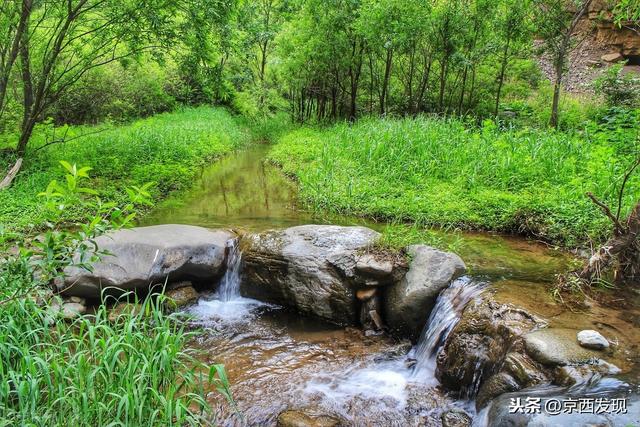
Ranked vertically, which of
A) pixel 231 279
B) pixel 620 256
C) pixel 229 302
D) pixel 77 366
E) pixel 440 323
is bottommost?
pixel 229 302

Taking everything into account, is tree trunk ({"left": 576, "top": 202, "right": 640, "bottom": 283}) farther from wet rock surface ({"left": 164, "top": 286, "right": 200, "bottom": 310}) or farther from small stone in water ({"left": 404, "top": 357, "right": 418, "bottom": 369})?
wet rock surface ({"left": 164, "top": 286, "right": 200, "bottom": 310})

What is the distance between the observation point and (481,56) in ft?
43.5

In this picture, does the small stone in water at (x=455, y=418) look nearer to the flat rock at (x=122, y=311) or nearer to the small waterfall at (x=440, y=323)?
the small waterfall at (x=440, y=323)

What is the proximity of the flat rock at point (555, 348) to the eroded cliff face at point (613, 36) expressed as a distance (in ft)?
63.0

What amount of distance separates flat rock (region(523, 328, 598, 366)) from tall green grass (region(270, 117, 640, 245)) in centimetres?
287

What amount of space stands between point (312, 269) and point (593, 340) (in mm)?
3019

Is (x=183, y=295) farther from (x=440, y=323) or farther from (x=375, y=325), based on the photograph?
(x=440, y=323)

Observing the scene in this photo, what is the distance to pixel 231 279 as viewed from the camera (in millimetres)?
6059

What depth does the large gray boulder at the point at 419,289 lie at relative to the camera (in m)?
4.80

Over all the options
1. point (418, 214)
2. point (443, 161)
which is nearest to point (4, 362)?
point (418, 214)

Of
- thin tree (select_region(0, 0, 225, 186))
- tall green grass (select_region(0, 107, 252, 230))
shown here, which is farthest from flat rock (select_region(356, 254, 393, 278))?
thin tree (select_region(0, 0, 225, 186))

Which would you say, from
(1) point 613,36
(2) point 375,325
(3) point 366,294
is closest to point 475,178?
(3) point 366,294

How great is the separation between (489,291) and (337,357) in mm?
1707

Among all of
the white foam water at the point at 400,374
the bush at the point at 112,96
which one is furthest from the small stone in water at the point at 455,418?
the bush at the point at 112,96
